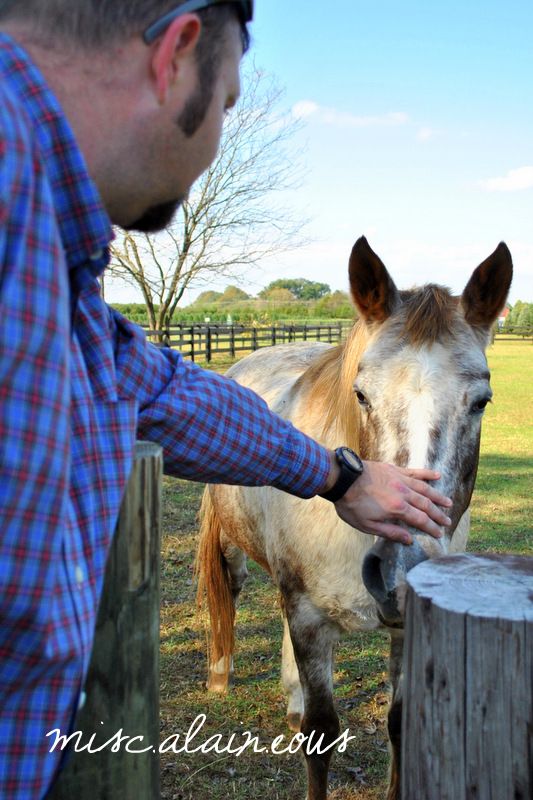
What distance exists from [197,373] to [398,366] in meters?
0.81

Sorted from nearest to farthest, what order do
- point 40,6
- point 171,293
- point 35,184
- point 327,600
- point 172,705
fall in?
point 35,184 → point 40,6 → point 327,600 → point 172,705 → point 171,293

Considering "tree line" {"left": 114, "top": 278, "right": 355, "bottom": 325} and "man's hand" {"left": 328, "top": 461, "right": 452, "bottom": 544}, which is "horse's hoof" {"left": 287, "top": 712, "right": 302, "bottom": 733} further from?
"tree line" {"left": 114, "top": 278, "right": 355, "bottom": 325}

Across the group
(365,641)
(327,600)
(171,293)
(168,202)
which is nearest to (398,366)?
(327,600)

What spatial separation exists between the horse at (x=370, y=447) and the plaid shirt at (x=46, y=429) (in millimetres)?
1031

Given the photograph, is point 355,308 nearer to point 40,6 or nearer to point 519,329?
point 40,6

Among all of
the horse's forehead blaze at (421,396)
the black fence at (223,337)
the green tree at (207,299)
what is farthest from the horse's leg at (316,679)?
the green tree at (207,299)

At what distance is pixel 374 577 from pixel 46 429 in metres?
1.30

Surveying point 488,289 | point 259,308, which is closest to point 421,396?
point 488,289

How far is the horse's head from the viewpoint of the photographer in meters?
1.88

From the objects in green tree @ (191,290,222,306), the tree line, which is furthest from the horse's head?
green tree @ (191,290,222,306)

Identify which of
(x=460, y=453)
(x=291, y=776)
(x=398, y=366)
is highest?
(x=398, y=366)

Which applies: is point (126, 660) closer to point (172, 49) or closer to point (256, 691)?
point (172, 49)

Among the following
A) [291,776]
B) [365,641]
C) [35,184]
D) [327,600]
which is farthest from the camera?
[365,641]

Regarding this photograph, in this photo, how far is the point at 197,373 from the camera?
4.88 ft
